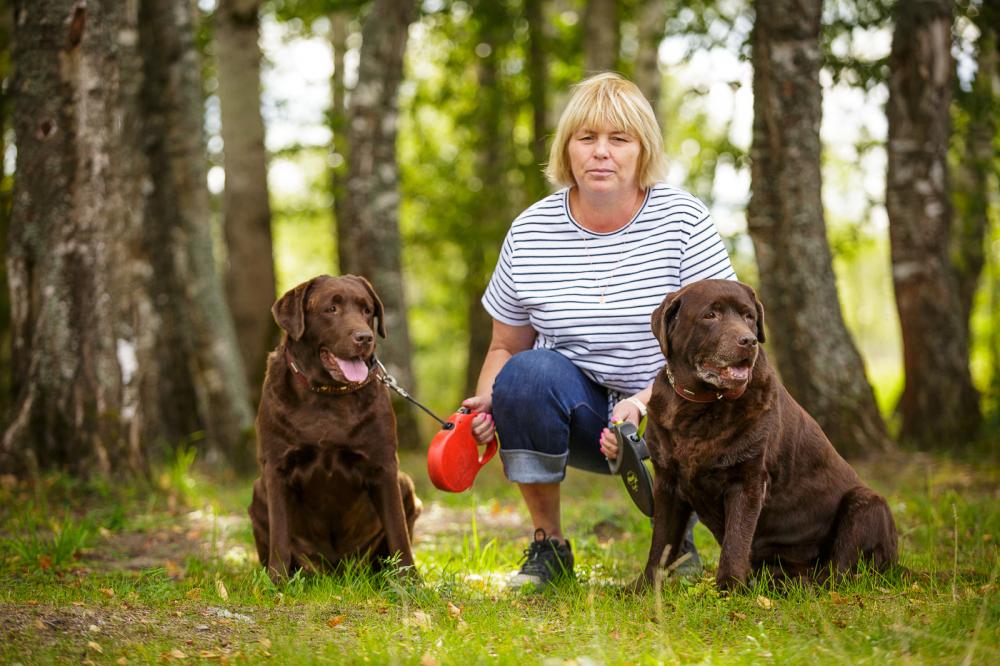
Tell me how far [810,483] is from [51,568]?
10.9 ft

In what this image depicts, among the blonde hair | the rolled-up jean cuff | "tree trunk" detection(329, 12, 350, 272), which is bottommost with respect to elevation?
the rolled-up jean cuff

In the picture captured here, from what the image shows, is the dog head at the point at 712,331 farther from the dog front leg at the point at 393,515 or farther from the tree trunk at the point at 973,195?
the tree trunk at the point at 973,195

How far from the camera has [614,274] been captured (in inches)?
182

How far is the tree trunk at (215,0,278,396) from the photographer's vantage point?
11.8m

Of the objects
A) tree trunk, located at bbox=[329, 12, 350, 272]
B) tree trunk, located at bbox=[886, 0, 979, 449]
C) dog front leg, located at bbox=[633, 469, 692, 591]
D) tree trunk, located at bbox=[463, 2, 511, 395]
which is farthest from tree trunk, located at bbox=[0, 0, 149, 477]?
tree trunk, located at bbox=[463, 2, 511, 395]

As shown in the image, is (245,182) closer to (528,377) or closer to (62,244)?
(62,244)

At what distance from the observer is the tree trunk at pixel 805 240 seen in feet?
24.8

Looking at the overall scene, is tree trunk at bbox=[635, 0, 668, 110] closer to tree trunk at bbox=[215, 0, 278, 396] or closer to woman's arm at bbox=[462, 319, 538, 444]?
tree trunk at bbox=[215, 0, 278, 396]

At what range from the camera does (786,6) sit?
24.9ft

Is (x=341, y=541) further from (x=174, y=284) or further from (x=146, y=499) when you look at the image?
(x=174, y=284)

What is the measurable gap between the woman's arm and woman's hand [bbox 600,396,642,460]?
23.6 inches

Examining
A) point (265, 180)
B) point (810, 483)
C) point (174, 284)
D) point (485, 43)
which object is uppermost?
point (485, 43)

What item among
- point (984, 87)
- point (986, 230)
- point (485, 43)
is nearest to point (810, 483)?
point (984, 87)

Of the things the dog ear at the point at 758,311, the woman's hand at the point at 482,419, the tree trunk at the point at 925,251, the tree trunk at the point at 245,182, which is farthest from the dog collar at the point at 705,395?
the tree trunk at the point at 245,182
